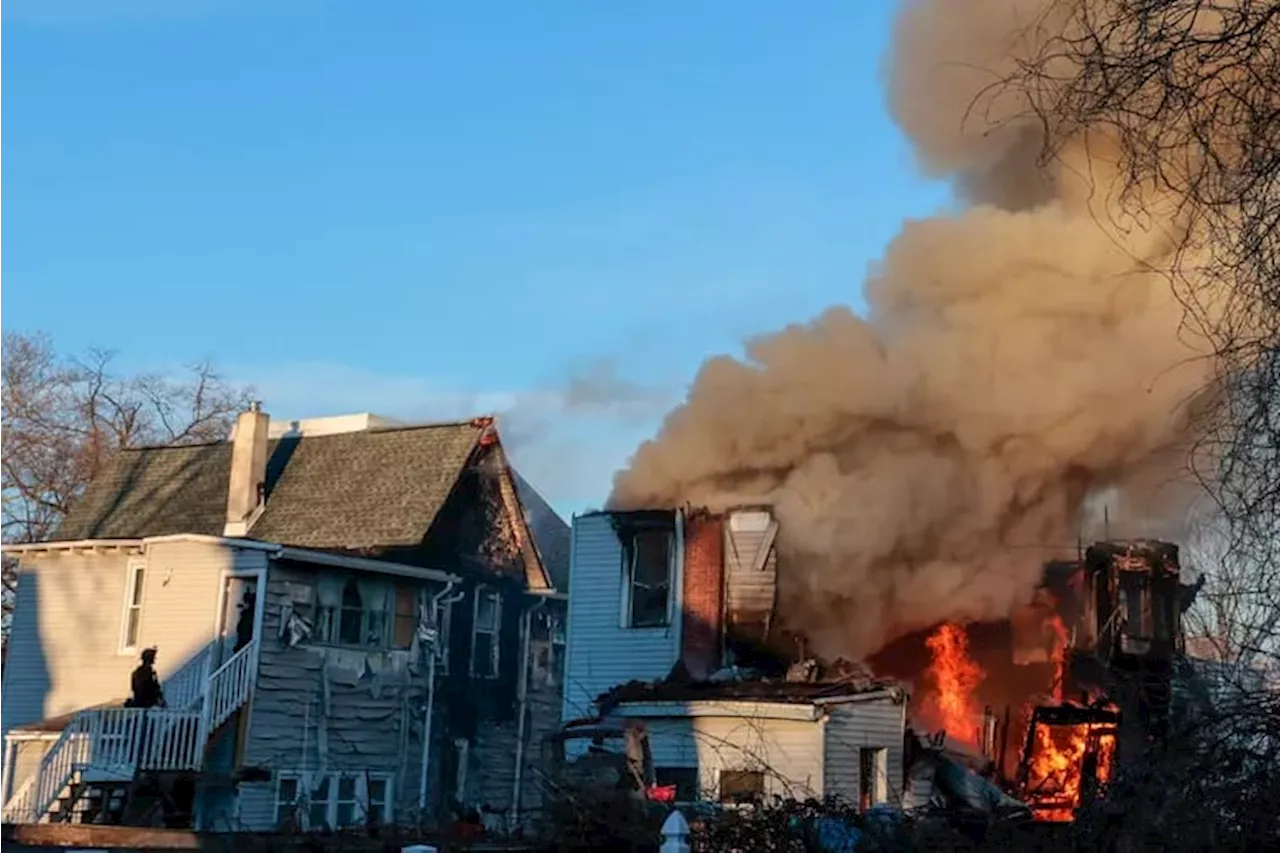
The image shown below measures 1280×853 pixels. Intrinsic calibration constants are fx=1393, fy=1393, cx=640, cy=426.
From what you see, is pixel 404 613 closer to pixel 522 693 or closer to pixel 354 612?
pixel 354 612

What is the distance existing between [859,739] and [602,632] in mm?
5975

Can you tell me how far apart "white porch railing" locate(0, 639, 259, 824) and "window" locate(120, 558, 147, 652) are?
3138mm

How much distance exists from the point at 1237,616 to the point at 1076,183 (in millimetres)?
A: 12766

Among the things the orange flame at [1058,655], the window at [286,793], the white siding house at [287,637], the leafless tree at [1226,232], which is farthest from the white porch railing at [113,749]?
the leafless tree at [1226,232]

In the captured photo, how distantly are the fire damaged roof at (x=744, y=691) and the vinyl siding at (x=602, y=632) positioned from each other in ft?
8.88

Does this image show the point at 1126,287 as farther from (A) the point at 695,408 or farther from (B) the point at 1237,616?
(B) the point at 1237,616

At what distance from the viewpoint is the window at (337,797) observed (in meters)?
22.6

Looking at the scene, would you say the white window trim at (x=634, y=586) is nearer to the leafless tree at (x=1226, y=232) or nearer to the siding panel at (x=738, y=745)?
the siding panel at (x=738, y=745)

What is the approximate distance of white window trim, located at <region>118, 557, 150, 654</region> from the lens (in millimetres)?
24311

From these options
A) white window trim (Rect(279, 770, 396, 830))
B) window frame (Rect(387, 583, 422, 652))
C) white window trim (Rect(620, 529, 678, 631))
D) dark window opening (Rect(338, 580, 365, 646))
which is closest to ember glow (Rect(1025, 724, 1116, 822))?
white window trim (Rect(620, 529, 678, 631))

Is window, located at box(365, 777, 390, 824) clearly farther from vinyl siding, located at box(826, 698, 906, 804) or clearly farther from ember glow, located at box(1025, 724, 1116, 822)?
ember glow, located at box(1025, 724, 1116, 822)

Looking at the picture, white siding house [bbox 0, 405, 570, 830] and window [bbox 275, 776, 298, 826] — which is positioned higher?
white siding house [bbox 0, 405, 570, 830]

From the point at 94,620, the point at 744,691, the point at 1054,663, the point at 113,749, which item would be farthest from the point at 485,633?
the point at 1054,663

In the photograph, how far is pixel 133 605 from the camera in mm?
24719
